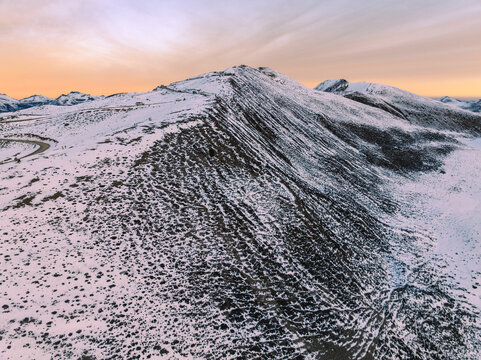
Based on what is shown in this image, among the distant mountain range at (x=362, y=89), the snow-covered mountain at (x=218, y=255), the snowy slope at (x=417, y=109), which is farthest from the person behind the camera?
the distant mountain range at (x=362, y=89)

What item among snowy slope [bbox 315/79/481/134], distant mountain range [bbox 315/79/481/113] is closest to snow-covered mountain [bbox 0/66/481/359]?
snowy slope [bbox 315/79/481/134]

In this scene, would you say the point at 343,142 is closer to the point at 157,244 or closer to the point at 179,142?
the point at 179,142

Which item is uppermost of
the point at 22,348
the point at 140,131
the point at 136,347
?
the point at 140,131

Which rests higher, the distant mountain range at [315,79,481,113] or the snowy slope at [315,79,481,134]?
the distant mountain range at [315,79,481,113]

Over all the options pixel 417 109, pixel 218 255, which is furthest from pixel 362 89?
pixel 218 255

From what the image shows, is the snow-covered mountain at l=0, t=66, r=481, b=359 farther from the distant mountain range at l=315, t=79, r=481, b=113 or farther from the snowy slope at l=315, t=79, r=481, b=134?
the distant mountain range at l=315, t=79, r=481, b=113

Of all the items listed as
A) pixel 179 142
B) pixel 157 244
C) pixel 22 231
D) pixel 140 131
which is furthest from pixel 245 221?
pixel 140 131

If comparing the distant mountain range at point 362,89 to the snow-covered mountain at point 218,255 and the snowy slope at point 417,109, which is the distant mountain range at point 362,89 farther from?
the snow-covered mountain at point 218,255

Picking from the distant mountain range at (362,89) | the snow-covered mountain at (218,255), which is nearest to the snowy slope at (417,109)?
the distant mountain range at (362,89)
